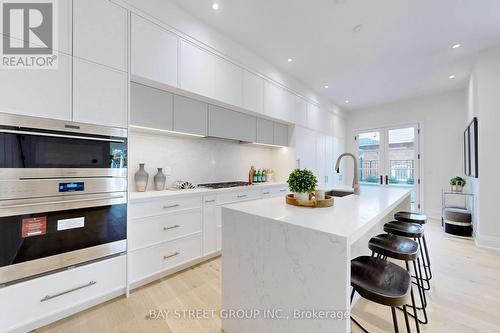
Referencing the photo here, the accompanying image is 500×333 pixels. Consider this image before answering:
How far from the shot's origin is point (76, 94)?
1.65 m

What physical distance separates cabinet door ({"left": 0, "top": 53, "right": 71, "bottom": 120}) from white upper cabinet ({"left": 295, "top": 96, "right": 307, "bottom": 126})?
3.42 meters

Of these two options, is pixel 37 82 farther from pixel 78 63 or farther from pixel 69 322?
pixel 69 322

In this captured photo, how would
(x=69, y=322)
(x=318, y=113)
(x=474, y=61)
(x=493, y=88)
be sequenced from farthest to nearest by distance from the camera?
(x=318, y=113) < (x=474, y=61) < (x=493, y=88) < (x=69, y=322)

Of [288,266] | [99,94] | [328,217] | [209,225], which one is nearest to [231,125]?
[209,225]

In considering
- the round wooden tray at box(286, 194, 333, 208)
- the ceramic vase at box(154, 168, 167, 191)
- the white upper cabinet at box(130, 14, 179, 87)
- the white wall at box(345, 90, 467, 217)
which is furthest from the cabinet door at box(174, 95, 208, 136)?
the white wall at box(345, 90, 467, 217)

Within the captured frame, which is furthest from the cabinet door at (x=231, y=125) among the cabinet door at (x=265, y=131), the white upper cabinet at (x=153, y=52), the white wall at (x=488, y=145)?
the white wall at (x=488, y=145)

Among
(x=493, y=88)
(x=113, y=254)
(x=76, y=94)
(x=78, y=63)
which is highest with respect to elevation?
(x=493, y=88)

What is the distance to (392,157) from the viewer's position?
5406mm

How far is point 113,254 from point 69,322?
0.52 meters

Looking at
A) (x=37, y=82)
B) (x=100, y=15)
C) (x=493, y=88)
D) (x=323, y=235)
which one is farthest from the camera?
(x=493, y=88)

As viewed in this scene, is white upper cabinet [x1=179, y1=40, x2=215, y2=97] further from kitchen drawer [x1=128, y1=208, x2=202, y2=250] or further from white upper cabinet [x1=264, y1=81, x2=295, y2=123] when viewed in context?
kitchen drawer [x1=128, y1=208, x2=202, y2=250]

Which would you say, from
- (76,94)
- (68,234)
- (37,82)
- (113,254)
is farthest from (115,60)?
(113,254)

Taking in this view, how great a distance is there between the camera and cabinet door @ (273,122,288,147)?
153 inches

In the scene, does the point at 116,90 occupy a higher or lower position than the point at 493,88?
lower
